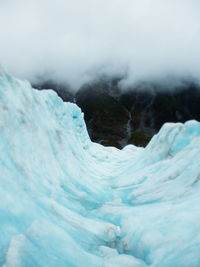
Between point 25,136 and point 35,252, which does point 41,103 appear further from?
point 35,252

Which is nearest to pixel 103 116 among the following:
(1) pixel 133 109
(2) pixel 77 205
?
(1) pixel 133 109

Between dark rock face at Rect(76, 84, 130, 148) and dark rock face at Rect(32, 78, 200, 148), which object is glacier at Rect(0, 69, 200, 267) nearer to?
dark rock face at Rect(76, 84, 130, 148)

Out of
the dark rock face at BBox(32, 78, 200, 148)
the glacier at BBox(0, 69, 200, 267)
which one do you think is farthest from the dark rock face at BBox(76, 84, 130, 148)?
the glacier at BBox(0, 69, 200, 267)

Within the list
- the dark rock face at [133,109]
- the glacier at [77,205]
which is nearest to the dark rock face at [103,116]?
the dark rock face at [133,109]

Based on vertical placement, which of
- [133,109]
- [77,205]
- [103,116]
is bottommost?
[77,205]

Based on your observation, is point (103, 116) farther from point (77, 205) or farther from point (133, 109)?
point (77, 205)

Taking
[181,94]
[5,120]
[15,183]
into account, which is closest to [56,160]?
[5,120]

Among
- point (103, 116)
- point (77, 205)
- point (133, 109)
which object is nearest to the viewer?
point (77, 205)

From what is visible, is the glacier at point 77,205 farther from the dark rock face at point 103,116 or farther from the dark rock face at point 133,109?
the dark rock face at point 133,109
